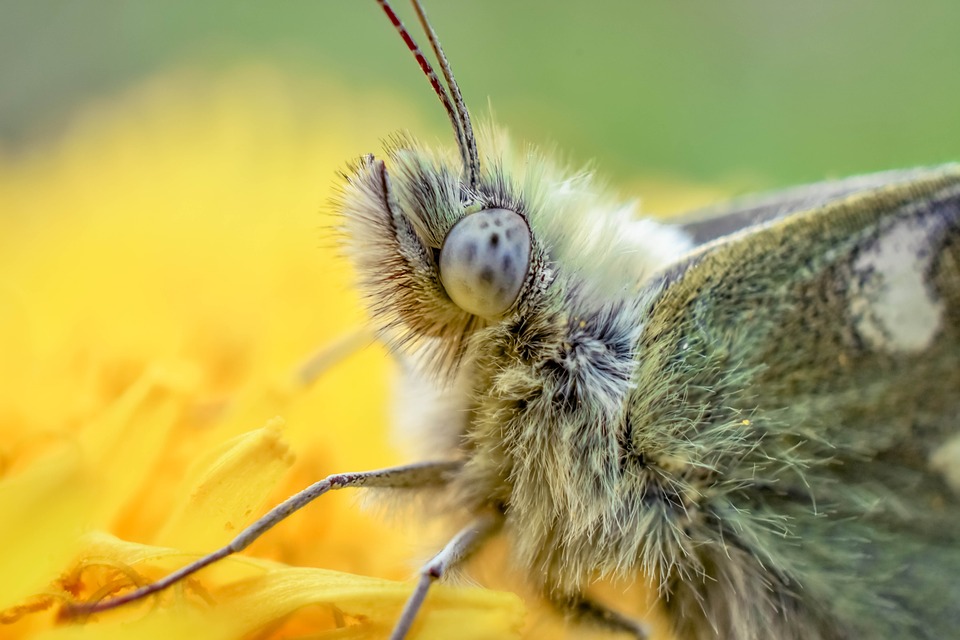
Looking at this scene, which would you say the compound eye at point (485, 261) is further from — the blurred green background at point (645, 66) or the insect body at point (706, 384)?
the blurred green background at point (645, 66)

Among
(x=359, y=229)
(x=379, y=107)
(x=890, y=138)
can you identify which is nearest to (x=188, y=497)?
(x=359, y=229)

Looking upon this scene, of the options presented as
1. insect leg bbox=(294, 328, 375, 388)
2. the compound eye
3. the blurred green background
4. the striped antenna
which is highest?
the blurred green background

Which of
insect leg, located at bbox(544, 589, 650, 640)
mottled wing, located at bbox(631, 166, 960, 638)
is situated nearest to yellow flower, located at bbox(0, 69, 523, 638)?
insect leg, located at bbox(544, 589, 650, 640)

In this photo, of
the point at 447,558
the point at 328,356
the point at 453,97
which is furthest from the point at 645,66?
the point at 447,558

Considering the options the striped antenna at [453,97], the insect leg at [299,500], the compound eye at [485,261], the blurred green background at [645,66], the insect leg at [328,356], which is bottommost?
the insect leg at [299,500]

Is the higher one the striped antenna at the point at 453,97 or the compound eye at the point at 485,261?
the striped antenna at the point at 453,97

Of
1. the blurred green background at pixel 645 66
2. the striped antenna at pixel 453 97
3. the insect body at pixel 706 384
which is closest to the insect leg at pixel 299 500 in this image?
the insect body at pixel 706 384

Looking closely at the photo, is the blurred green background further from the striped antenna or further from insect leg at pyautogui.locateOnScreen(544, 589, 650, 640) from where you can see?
insect leg at pyautogui.locateOnScreen(544, 589, 650, 640)

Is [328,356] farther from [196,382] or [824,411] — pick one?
[824,411]
